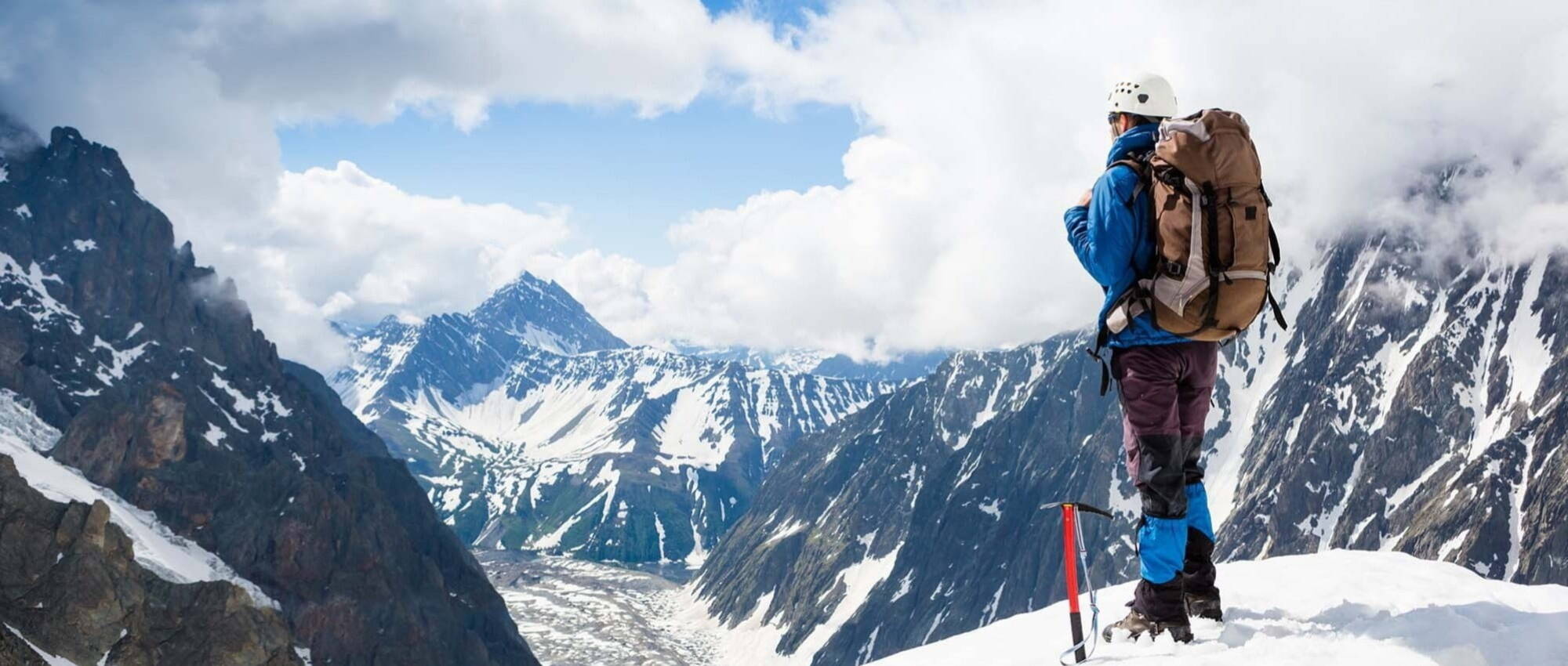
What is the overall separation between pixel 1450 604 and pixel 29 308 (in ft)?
765

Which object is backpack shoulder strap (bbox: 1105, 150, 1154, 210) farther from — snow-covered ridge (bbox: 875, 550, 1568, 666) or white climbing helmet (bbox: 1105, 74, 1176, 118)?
snow-covered ridge (bbox: 875, 550, 1568, 666)

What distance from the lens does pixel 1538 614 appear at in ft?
27.3

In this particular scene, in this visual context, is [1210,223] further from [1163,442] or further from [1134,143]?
[1163,442]

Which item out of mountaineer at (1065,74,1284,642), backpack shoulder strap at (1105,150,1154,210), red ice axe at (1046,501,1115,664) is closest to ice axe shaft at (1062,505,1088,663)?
red ice axe at (1046,501,1115,664)

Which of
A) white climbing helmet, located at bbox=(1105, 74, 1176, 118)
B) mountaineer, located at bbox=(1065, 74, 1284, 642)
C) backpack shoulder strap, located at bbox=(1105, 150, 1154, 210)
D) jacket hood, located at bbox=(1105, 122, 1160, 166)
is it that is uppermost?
white climbing helmet, located at bbox=(1105, 74, 1176, 118)

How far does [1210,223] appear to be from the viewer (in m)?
8.31

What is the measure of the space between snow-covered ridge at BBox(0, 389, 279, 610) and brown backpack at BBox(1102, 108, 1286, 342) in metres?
141

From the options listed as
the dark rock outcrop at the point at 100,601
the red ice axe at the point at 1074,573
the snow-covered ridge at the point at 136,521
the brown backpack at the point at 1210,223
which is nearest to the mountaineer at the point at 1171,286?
the brown backpack at the point at 1210,223

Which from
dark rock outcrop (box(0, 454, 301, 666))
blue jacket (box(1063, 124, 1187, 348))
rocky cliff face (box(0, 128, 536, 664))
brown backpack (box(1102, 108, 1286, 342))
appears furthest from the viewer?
rocky cliff face (box(0, 128, 536, 664))

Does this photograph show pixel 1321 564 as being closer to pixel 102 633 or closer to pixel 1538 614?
pixel 1538 614

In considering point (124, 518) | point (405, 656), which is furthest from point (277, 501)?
point (405, 656)

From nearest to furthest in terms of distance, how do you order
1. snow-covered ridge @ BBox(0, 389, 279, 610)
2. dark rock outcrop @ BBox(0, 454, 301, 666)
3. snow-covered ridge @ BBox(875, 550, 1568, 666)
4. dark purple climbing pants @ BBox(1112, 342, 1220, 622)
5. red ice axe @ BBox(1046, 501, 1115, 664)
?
snow-covered ridge @ BBox(875, 550, 1568, 666) → red ice axe @ BBox(1046, 501, 1115, 664) → dark purple climbing pants @ BBox(1112, 342, 1220, 622) → dark rock outcrop @ BBox(0, 454, 301, 666) → snow-covered ridge @ BBox(0, 389, 279, 610)

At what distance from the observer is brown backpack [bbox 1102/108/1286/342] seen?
821 centimetres

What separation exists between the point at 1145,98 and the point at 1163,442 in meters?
3.52
